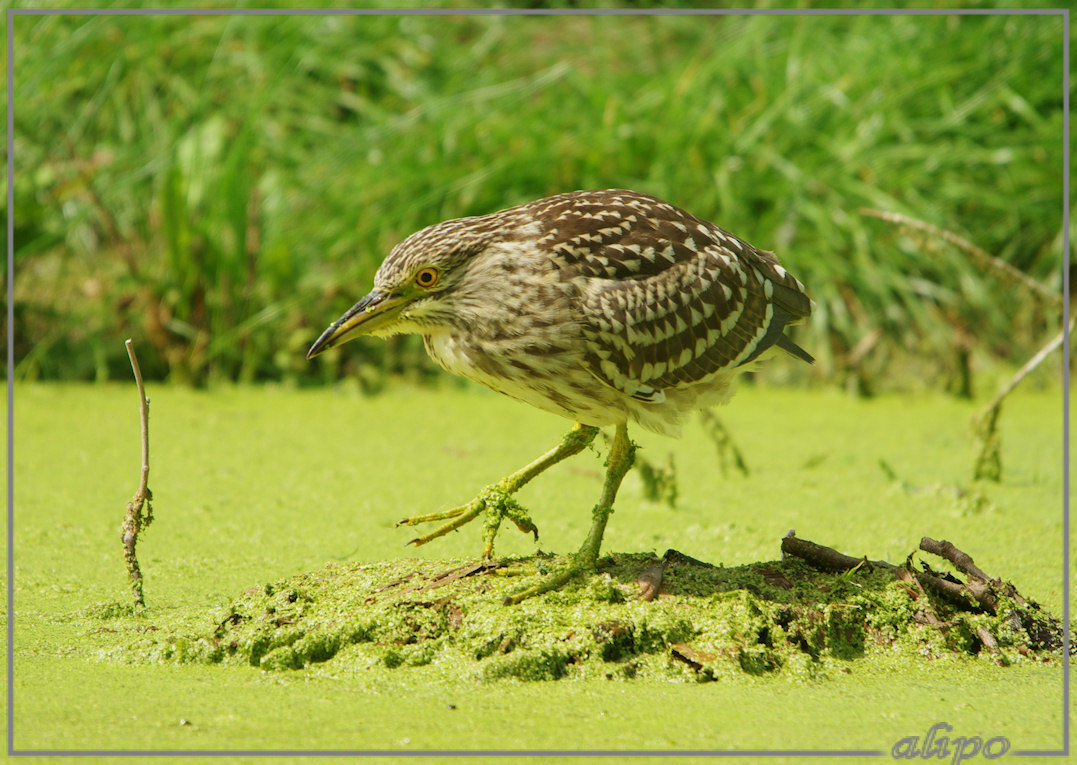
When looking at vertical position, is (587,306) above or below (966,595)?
A: above

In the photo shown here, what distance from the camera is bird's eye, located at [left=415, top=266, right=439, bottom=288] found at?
2.98 metres

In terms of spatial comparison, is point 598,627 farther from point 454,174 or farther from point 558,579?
point 454,174

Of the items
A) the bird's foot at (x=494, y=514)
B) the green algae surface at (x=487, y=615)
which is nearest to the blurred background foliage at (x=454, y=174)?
the green algae surface at (x=487, y=615)

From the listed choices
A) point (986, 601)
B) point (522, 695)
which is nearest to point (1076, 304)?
point (986, 601)

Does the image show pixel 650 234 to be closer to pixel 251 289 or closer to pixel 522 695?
pixel 522 695

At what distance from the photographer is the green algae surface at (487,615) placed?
2.38 metres

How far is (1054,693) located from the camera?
2.59 meters

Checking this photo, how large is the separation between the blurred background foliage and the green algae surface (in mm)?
1195

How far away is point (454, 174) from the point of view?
586cm

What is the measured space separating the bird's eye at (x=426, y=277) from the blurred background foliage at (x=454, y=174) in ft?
8.93

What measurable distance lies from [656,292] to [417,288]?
1.99 feet

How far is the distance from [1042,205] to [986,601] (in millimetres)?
3826

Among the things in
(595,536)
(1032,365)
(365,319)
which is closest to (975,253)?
(1032,365)

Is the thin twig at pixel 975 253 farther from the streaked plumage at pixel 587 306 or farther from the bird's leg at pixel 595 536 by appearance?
the bird's leg at pixel 595 536
